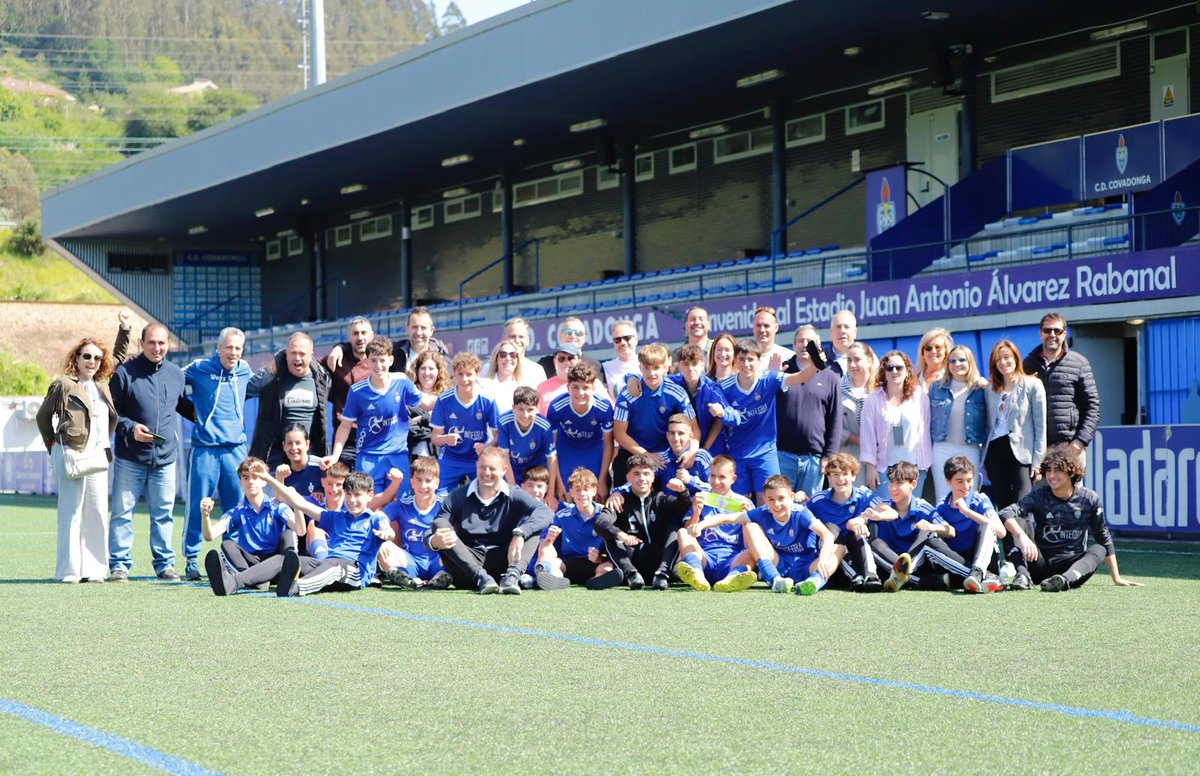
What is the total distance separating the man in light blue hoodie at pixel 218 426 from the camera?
37.1 ft

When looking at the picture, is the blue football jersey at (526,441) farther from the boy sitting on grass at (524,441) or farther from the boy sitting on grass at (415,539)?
the boy sitting on grass at (415,539)

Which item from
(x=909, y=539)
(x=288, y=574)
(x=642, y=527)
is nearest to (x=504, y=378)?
(x=642, y=527)

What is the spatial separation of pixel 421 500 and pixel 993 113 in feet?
56.3

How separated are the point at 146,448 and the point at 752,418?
4435 millimetres

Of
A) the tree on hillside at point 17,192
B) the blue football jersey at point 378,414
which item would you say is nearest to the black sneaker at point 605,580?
the blue football jersey at point 378,414

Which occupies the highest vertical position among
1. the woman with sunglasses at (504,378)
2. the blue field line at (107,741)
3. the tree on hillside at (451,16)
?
the tree on hillside at (451,16)

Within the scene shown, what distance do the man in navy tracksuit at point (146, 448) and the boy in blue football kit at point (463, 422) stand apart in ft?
6.62

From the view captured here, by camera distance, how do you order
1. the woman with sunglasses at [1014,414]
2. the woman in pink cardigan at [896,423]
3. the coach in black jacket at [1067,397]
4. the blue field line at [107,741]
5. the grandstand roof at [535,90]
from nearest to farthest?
the blue field line at [107,741], the woman with sunglasses at [1014,414], the woman in pink cardigan at [896,423], the coach in black jacket at [1067,397], the grandstand roof at [535,90]

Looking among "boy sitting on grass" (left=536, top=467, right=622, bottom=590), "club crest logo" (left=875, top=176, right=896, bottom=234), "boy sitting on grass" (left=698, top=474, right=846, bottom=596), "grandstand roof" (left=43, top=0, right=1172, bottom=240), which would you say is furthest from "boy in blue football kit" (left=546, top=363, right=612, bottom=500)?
"club crest logo" (left=875, top=176, right=896, bottom=234)

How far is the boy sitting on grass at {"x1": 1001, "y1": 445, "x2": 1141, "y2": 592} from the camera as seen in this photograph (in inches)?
393

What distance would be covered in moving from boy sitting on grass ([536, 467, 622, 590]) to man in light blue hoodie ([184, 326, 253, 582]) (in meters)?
2.50

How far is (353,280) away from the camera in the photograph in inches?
1736

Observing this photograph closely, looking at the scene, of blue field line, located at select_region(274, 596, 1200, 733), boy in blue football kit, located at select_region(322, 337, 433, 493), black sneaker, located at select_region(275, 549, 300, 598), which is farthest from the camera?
boy in blue football kit, located at select_region(322, 337, 433, 493)

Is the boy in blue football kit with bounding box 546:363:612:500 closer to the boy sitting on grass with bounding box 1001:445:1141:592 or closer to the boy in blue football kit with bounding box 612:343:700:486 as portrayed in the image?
the boy in blue football kit with bounding box 612:343:700:486
